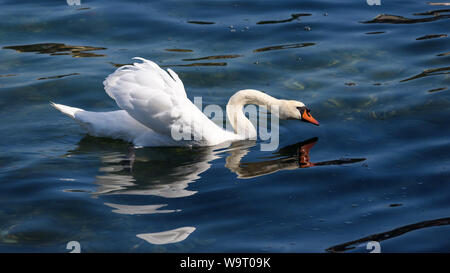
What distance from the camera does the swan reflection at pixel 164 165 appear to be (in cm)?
751

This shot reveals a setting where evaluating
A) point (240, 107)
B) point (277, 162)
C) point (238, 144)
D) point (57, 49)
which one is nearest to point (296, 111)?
point (240, 107)

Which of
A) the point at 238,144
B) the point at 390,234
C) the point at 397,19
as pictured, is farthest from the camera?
the point at 397,19

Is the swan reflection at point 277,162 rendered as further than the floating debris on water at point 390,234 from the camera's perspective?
Yes

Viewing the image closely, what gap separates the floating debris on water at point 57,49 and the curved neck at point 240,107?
3.59 m

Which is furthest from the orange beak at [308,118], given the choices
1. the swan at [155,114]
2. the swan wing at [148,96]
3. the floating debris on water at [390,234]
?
the floating debris on water at [390,234]

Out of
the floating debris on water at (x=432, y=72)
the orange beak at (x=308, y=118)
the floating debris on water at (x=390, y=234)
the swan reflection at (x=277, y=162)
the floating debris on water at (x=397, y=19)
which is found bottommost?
the floating debris on water at (x=390, y=234)

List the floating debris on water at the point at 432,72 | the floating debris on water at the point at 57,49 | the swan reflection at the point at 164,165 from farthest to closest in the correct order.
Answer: the floating debris on water at the point at 57,49
the floating debris on water at the point at 432,72
the swan reflection at the point at 164,165

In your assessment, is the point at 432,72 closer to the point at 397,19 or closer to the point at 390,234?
the point at 397,19

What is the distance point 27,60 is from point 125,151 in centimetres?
397

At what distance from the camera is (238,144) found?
920 centimetres

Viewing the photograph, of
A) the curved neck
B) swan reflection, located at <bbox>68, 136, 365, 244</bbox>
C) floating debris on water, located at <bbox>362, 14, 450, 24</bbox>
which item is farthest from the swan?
floating debris on water, located at <bbox>362, 14, 450, 24</bbox>

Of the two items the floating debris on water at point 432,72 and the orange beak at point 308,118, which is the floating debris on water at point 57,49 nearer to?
the orange beak at point 308,118

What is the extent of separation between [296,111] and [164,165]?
2.07 m
